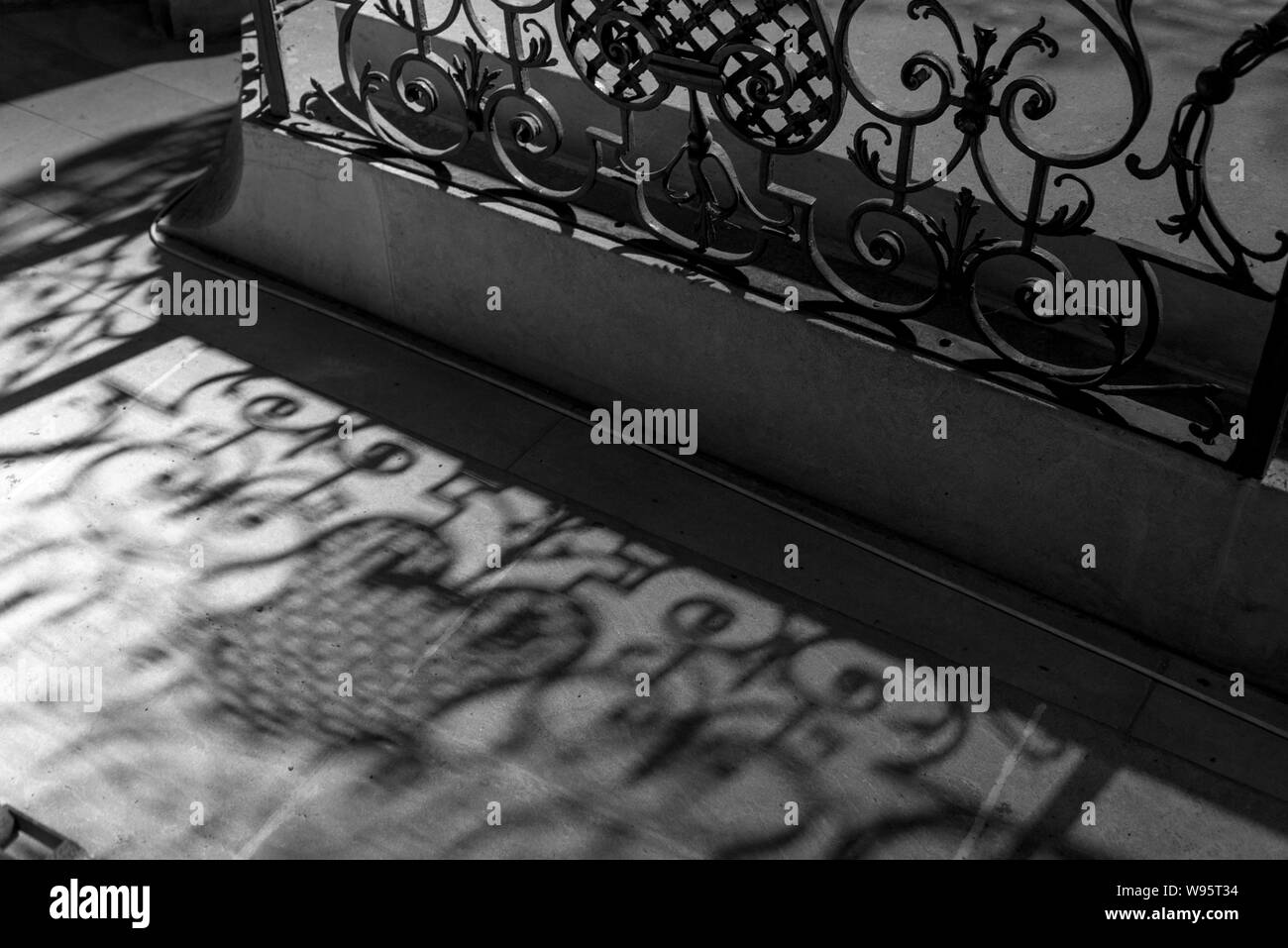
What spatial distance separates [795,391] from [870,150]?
0.92m

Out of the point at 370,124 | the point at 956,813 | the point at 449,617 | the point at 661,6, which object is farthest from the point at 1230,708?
the point at 370,124

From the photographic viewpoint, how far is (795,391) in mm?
4574

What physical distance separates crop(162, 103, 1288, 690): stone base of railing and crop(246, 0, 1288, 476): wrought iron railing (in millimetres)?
121

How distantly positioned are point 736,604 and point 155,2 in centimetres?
471

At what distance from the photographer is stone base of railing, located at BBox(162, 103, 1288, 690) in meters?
4.05

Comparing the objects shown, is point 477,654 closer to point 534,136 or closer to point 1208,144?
point 534,136

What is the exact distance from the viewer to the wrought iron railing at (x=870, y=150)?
145 inches

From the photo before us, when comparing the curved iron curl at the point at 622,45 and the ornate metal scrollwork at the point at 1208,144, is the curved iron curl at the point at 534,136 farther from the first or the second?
the ornate metal scrollwork at the point at 1208,144

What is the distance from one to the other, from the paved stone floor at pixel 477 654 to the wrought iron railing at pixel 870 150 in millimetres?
754

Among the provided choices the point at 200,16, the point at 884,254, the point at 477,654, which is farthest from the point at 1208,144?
the point at 200,16

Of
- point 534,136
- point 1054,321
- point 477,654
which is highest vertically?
point 534,136

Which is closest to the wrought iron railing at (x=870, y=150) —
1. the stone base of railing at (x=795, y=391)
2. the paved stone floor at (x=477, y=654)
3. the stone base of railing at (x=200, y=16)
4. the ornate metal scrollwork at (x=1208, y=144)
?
the ornate metal scrollwork at (x=1208, y=144)

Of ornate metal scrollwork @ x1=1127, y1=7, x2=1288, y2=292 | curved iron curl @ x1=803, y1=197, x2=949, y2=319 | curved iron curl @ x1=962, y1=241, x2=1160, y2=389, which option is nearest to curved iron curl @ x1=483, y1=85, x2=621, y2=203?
curved iron curl @ x1=803, y1=197, x2=949, y2=319

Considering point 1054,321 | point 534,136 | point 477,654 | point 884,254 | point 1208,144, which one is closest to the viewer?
point 1208,144
